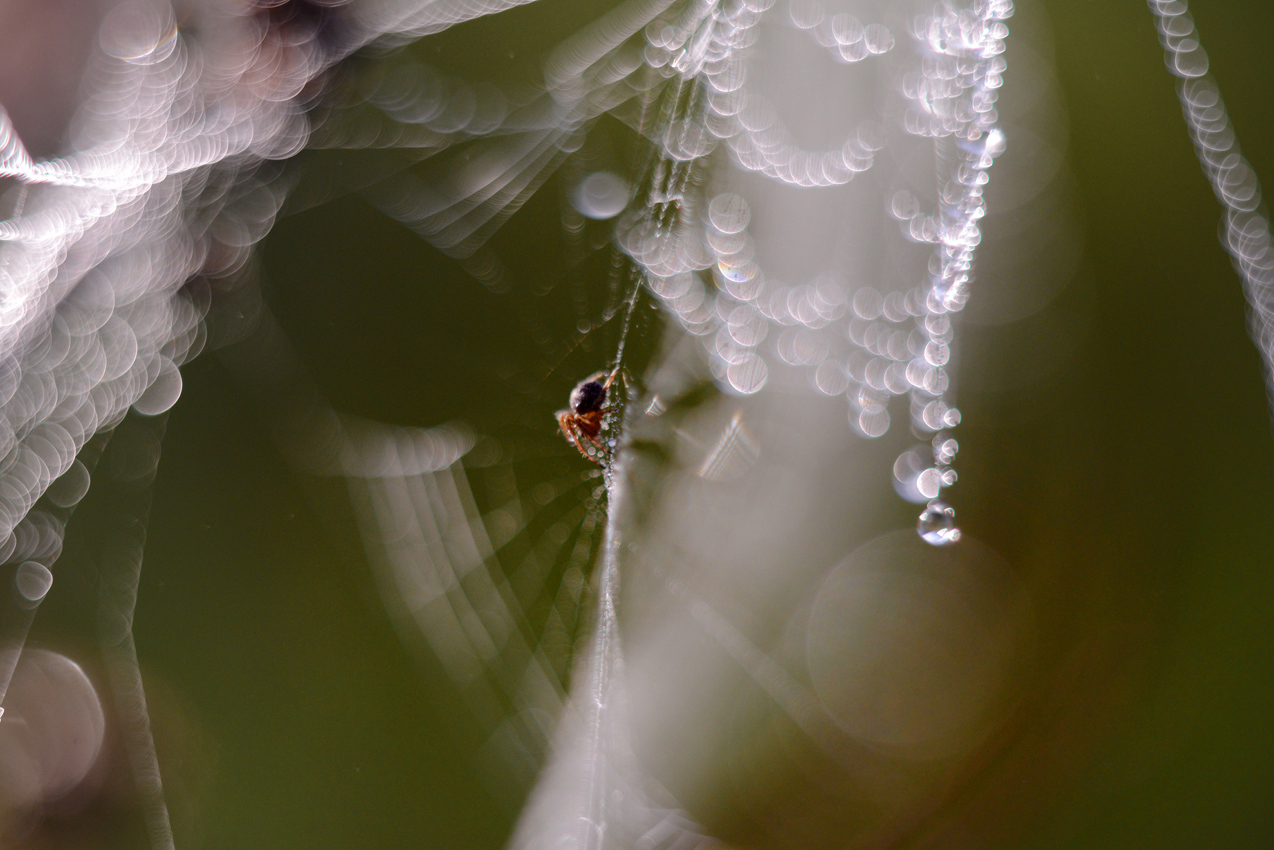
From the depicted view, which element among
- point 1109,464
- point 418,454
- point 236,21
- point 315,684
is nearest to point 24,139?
point 236,21

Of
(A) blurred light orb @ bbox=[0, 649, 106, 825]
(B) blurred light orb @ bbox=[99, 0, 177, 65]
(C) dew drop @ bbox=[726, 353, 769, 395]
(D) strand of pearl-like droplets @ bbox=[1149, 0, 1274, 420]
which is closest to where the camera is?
(D) strand of pearl-like droplets @ bbox=[1149, 0, 1274, 420]

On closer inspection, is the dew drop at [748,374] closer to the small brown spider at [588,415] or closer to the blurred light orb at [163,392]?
the small brown spider at [588,415]

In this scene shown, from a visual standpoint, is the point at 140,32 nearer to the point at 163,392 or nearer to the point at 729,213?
the point at 163,392

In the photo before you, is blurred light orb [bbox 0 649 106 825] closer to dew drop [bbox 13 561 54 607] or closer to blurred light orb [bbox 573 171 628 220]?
dew drop [bbox 13 561 54 607]

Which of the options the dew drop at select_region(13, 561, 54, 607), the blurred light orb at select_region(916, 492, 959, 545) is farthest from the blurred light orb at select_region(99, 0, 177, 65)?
the blurred light orb at select_region(916, 492, 959, 545)

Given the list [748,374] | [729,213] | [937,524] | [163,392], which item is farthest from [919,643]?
[163,392]
